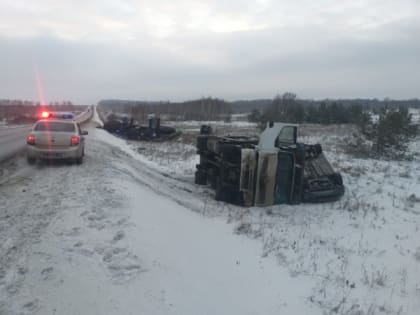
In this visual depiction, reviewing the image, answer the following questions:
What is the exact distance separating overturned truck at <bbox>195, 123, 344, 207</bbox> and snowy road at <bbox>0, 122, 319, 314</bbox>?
2.17 meters

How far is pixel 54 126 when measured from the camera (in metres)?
12.0

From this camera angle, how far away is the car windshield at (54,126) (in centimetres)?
1174

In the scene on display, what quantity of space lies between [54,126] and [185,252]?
8.18m

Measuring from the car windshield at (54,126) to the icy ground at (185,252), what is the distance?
5.96ft

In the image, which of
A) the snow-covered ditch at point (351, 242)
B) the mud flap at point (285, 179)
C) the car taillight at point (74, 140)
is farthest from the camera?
the car taillight at point (74, 140)

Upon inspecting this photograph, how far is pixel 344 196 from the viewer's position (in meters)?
11.2

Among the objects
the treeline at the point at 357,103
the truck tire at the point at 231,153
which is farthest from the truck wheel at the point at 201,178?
the treeline at the point at 357,103

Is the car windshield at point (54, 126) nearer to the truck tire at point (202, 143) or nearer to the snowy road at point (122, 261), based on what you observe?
the snowy road at point (122, 261)

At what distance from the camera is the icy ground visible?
430 centimetres

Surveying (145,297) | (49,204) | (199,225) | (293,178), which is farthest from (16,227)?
(293,178)

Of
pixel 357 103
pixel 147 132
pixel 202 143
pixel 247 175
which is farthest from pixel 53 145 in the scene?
pixel 357 103

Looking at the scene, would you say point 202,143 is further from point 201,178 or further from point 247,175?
point 247,175

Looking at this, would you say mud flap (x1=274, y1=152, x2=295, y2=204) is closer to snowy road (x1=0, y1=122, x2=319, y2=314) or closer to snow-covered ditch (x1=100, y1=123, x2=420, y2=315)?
snow-covered ditch (x1=100, y1=123, x2=420, y2=315)

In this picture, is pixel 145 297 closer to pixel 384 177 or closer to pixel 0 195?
pixel 0 195
